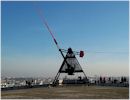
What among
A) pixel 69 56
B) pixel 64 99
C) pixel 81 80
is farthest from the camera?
pixel 81 80

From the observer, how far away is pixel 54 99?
96.6 ft

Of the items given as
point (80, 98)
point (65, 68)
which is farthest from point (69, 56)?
point (80, 98)

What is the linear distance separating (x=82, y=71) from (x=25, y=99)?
77.5 feet

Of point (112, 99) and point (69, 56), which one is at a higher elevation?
point (69, 56)

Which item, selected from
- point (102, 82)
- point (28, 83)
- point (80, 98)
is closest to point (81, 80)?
point (102, 82)

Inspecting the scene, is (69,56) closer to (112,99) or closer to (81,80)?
(81,80)

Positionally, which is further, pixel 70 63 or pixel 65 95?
pixel 70 63

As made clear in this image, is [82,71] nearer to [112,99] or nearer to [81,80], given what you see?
[81,80]

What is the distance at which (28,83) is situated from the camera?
52.9m

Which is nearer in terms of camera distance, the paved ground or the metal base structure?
the paved ground

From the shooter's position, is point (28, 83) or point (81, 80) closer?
point (28, 83)

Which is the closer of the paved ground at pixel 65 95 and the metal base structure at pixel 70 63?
the paved ground at pixel 65 95

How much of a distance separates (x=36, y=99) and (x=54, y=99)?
1.62 m

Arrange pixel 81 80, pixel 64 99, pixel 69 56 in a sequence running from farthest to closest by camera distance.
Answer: pixel 81 80, pixel 69 56, pixel 64 99
